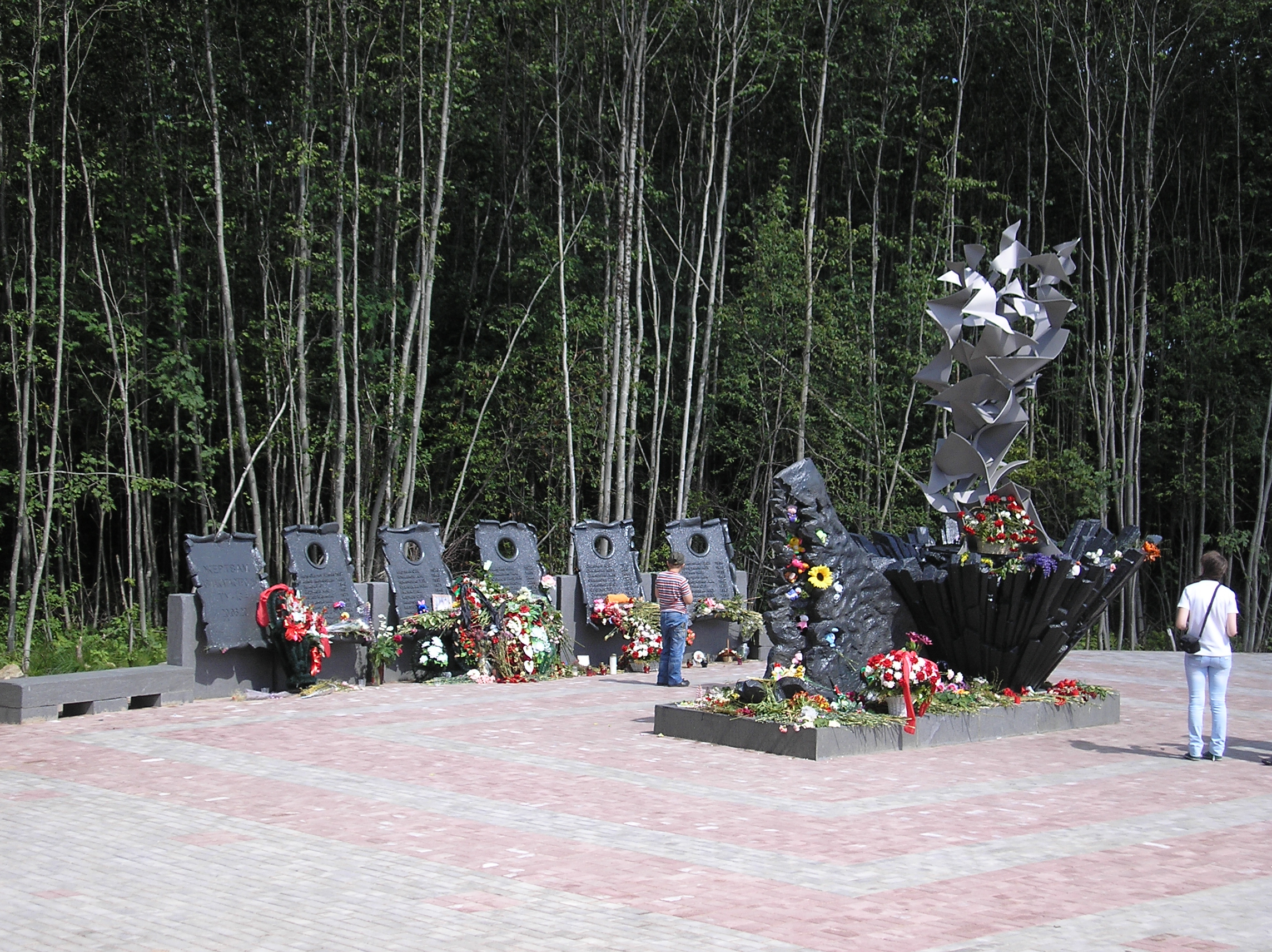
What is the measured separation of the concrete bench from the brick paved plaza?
0.29m

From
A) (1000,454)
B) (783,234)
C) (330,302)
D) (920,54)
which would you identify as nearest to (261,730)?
(1000,454)

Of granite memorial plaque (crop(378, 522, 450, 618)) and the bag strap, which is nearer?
the bag strap

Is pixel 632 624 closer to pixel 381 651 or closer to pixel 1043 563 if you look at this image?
pixel 381 651

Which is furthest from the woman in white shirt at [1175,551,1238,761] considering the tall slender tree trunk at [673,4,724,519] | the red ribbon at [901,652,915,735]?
the tall slender tree trunk at [673,4,724,519]

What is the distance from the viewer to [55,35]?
13.4 meters

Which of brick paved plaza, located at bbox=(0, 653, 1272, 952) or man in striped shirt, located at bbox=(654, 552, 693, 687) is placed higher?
man in striped shirt, located at bbox=(654, 552, 693, 687)

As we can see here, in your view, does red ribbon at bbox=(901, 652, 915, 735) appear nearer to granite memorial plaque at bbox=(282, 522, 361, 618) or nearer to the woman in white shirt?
the woman in white shirt

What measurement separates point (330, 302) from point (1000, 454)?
8.43m

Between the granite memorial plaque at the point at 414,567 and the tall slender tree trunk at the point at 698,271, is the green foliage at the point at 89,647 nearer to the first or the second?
the granite memorial plaque at the point at 414,567

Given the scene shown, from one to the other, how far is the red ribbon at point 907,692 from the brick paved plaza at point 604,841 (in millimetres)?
177

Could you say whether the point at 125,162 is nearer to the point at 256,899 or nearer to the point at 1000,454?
the point at 1000,454

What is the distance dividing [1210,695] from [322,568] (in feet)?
25.2

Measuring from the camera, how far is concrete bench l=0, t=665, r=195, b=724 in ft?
32.2

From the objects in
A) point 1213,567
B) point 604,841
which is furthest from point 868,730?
point 604,841
